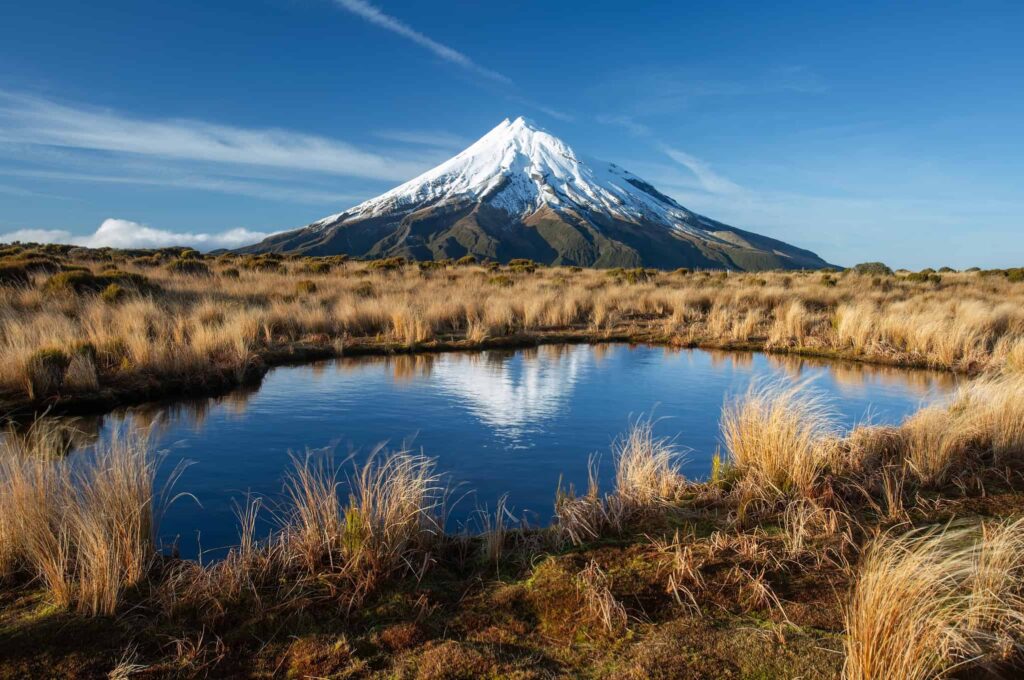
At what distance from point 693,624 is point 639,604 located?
0.34m

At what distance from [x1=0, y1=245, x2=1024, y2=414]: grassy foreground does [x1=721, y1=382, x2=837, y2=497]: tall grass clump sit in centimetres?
776

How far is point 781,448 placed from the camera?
5.52m

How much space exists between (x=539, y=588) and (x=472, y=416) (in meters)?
4.87

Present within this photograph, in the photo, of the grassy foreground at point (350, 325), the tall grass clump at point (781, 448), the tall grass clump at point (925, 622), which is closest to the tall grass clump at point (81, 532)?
the grassy foreground at point (350, 325)

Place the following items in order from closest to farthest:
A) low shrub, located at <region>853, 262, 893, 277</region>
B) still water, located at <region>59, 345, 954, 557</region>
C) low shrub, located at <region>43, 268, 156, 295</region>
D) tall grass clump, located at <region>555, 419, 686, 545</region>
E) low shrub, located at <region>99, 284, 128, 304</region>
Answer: tall grass clump, located at <region>555, 419, 686, 545</region>
still water, located at <region>59, 345, 954, 557</region>
low shrub, located at <region>99, 284, 128, 304</region>
low shrub, located at <region>43, 268, 156, 295</region>
low shrub, located at <region>853, 262, 893, 277</region>

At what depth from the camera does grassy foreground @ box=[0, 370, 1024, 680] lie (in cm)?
311

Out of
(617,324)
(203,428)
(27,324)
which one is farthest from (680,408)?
(27,324)

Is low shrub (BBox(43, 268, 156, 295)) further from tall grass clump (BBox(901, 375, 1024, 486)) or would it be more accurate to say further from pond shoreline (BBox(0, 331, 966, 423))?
tall grass clump (BBox(901, 375, 1024, 486))

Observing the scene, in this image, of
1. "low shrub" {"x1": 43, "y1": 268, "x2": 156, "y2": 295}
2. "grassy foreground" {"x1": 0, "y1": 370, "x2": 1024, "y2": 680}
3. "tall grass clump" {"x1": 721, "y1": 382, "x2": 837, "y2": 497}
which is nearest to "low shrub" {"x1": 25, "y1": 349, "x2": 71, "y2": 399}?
"grassy foreground" {"x1": 0, "y1": 370, "x2": 1024, "y2": 680}

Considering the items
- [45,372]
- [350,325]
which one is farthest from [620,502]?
[350,325]

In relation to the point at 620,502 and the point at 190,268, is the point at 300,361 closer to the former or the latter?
the point at 620,502

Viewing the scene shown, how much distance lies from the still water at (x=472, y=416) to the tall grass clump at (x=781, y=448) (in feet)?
1.45

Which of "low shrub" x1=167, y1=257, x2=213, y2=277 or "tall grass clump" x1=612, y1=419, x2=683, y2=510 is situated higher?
"low shrub" x1=167, y1=257, x2=213, y2=277

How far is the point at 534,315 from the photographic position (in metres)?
18.0
